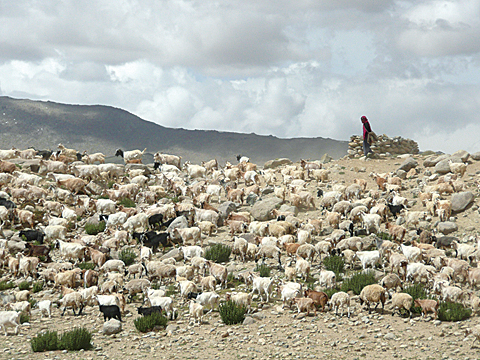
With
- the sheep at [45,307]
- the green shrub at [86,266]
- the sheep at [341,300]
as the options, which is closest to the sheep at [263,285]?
the sheep at [341,300]

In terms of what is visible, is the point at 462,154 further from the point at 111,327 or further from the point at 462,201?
the point at 111,327

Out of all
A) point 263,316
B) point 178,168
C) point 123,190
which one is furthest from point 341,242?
point 178,168

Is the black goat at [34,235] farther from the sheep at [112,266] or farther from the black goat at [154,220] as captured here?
the sheep at [112,266]

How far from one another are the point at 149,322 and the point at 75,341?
68.3 inches

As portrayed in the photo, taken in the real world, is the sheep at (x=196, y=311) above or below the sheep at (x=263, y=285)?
below

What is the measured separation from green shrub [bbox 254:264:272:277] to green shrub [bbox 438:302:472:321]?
5.14m

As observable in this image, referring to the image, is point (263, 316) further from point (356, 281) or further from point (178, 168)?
point (178, 168)

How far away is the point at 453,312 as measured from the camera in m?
12.0

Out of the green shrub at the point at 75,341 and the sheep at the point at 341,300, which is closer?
the green shrub at the point at 75,341


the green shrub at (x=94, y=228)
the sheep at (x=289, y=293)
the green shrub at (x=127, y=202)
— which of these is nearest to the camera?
the sheep at (x=289, y=293)

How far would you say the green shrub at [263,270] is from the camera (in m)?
15.4

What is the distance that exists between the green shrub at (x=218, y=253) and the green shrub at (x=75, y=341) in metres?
6.32

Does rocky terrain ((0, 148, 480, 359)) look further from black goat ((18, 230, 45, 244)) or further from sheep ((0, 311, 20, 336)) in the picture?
black goat ((18, 230, 45, 244))

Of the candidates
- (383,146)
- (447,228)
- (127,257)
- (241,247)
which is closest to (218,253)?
(241,247)
